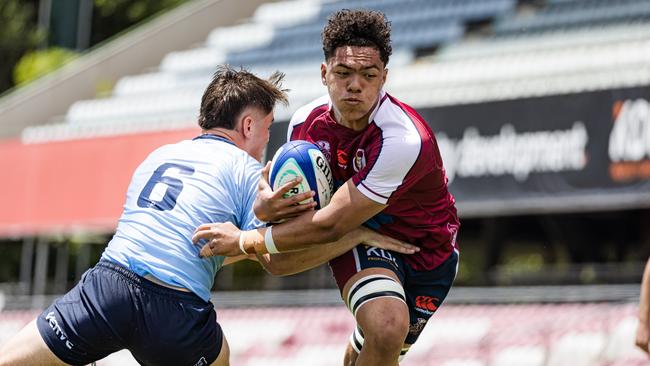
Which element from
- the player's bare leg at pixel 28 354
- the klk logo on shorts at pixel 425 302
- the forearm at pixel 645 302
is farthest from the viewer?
the forearm at pixel 645 302

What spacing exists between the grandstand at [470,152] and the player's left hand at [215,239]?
4.45 metres

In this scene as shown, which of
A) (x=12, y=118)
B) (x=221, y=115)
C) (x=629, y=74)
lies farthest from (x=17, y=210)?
(x=221, y=115)

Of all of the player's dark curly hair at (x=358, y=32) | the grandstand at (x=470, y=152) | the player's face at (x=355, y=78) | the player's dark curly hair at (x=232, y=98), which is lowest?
the grandstand at (x=470, y=152)

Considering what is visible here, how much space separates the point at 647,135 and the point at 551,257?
243 inches

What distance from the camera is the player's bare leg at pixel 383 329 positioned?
5.29 m

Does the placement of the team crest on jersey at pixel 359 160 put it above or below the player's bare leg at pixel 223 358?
above

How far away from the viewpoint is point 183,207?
5.16 metres

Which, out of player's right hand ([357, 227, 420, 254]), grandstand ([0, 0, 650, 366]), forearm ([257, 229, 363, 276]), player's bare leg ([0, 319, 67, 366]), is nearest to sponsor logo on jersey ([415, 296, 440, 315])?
player's right hand ([357, 227, 420, 254])

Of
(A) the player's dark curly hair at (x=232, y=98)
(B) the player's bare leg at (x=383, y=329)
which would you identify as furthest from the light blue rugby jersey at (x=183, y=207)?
(B) the player's bare leg at (x=383, y=329)

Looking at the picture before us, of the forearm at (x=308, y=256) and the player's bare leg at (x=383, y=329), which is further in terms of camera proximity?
the forearm at (x=308, y=256)

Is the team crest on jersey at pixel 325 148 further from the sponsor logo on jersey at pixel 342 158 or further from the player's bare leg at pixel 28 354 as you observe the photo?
the player's bare leg at pixel 28 354

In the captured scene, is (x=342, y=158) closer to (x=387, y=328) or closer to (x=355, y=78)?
(x=355, y=78)

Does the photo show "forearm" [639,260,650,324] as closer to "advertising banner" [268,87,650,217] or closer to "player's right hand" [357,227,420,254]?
"player's right hand" [357,227,420,254]

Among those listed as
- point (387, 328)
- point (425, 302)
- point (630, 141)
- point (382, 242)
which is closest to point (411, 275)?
point (425, 302)
